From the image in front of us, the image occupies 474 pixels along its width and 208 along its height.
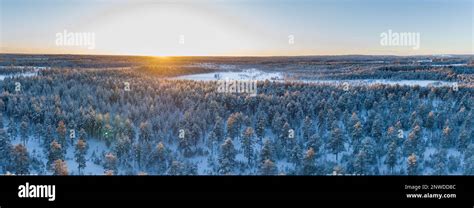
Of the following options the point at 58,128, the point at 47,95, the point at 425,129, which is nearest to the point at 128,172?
the point at 58,128

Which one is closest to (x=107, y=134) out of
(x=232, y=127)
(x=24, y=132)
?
(x=24, y=132)

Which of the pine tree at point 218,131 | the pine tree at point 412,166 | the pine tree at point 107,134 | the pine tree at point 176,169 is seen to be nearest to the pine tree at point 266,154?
the pine tree at point 218,131

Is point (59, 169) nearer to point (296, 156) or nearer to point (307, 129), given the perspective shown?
point (296, 156)

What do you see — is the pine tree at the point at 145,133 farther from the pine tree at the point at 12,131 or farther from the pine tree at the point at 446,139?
the pine tree at the point at 446,139

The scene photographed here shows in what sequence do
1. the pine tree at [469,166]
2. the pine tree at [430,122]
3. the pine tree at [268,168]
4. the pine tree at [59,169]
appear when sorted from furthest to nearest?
the pine tree at [430,122] → the pine tree at [469,166] → the pine tree at [268,168] → the pine tree at [59,169]

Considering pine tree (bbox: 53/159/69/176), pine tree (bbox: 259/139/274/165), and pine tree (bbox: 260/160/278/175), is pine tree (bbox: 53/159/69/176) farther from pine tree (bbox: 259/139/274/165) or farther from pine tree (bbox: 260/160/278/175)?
pine tree (bbox: 259/139/274/165)
